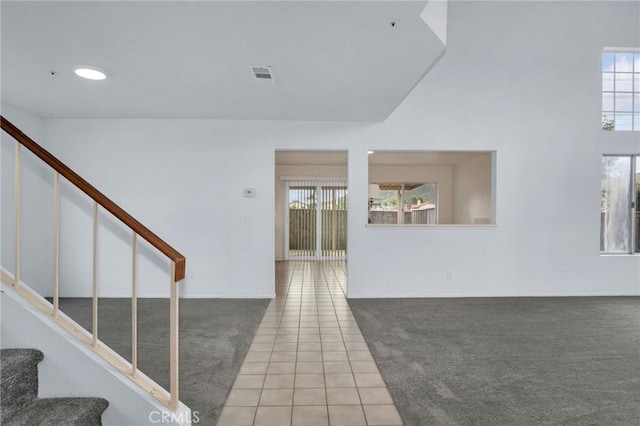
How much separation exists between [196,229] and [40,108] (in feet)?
7.41

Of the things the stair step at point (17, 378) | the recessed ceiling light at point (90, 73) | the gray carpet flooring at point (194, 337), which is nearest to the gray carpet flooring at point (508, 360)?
the gray carpet flooring at point (194, 337)

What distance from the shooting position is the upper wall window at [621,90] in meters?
4.95

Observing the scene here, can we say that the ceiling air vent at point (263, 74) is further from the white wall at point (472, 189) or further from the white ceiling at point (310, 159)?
the white wall at point (472, 189)

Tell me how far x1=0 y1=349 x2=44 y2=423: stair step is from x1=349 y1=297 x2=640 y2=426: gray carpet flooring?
1.87 m

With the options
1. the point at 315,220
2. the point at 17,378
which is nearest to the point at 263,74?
the point at 17,378

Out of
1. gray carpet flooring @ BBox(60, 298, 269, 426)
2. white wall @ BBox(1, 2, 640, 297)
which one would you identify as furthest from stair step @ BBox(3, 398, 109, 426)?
white wall @ BBox(1, 2, 640, 297)

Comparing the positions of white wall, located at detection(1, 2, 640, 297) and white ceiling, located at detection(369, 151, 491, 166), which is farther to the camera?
white ceiling, located at detection(369, 151, 491, 166)

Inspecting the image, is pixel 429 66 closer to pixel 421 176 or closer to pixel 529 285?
pixel 529 285

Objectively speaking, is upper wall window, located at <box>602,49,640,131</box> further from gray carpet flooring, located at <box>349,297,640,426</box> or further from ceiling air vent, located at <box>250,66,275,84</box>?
ceiling air vent, located at <box>250,66,275,84</box>

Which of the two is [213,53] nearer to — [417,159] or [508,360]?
[508,360]

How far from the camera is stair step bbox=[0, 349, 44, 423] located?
144 cm

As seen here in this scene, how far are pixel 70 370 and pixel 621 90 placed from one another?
22.8 ft

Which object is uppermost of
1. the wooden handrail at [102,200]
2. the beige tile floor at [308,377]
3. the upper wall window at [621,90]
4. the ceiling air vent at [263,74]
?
the upper wall window at [621,90]

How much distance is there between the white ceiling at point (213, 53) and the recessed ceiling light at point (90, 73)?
69 mm
